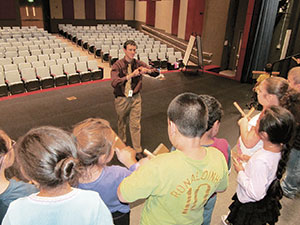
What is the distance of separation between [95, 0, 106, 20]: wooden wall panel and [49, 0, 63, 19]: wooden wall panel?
2.48 m

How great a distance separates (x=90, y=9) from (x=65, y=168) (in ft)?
59.2

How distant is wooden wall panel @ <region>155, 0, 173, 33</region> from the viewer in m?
14.1

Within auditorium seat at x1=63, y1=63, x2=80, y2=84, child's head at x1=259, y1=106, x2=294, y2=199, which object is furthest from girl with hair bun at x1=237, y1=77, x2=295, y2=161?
auditorium seat at x1=63, y1=63, x2=80, y2=84

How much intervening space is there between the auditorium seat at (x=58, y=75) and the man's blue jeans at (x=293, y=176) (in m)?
5.45

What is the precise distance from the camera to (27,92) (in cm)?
582

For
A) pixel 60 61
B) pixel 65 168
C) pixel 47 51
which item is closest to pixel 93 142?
pixel 65 168

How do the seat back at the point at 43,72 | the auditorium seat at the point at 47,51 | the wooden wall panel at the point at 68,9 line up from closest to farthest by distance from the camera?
the seat back at the point at 43,72
the auditorium seat at the point at 47,51
the wooden wall panel at the point at 68,9

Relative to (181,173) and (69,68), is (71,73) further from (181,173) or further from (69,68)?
(181,173)

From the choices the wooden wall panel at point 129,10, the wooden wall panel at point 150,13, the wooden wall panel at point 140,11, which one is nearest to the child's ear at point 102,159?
the wooden wall panel at point 150,13

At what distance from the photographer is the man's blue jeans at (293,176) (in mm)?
2539

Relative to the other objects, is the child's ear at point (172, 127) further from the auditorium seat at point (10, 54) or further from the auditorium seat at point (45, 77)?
the auditorium seat at point (10, 54)

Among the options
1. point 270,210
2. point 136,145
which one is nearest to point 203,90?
point 136,145

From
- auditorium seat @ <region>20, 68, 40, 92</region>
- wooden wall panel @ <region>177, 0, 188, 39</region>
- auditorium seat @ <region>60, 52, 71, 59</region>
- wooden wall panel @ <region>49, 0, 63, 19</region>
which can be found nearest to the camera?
auditorium seat @ <region>20, 68, 40, 92</region>

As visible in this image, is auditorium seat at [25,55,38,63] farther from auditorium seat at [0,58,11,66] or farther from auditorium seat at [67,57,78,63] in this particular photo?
auditorium seat at [67,57,78,63]
